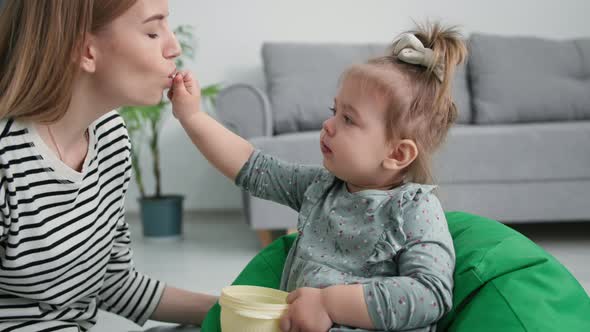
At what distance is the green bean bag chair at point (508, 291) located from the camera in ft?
3.99

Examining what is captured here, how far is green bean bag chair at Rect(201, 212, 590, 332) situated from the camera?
1.22 metres

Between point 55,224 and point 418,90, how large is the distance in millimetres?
718

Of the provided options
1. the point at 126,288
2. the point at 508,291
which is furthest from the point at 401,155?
the point at 126,288

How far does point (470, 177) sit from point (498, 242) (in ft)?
6.12

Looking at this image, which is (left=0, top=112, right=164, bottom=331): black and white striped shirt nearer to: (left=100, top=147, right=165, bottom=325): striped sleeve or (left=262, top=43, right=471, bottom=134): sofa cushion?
(left=100, top=147, right=165, bottom=325): striped sleeve

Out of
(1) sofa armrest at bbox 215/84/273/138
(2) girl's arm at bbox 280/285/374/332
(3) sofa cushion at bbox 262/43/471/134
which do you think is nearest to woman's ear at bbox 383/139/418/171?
(2) girl's arm at bbox 280/285/374/332

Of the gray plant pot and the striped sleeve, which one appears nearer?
the striped sleeve

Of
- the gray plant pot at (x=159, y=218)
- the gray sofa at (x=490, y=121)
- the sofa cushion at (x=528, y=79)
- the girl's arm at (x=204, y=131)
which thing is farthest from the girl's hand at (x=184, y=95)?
the sofa cushion at (x=528, y=79)

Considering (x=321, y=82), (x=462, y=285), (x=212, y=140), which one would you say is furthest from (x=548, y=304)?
(x=321, y=82)

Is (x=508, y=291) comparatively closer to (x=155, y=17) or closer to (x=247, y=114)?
(x=155, y=17)

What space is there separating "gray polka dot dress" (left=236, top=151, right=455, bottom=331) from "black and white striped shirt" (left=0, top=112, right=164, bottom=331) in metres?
0.35

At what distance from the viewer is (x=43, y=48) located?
4.26 feet

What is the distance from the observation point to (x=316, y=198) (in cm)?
140

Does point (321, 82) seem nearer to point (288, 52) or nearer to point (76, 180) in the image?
point (288, 52)
